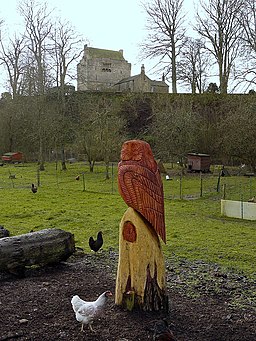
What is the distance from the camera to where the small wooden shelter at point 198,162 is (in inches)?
968

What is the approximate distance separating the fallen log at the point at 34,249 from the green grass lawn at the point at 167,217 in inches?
51.5

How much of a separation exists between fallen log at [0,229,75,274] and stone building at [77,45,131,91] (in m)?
52.3

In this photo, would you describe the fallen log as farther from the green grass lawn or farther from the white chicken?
the white chicken

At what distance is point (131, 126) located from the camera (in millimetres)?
35781

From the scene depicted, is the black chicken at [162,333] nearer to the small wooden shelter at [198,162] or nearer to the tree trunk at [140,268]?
the tree trunk at [140,268]

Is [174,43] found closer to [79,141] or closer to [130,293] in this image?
[79,141]

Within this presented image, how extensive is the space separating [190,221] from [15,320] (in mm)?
7408

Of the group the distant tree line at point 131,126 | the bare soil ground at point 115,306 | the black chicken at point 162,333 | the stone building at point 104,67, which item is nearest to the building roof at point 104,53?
the stone building at point 104,67

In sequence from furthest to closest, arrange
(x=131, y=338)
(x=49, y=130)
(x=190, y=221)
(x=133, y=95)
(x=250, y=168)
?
1. (x=133, y=95)
2. (x=49, y=130)
3. (x=250, y=168)
4. (x=190, y=221)
5. (x=131, y=338)

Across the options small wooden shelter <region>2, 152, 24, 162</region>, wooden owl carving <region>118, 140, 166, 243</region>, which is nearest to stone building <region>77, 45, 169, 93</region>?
small wooden shelter <region>2, 152, 24, 162</region>

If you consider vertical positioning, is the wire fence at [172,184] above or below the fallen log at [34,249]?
below

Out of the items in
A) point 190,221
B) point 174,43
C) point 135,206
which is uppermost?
point 174,43

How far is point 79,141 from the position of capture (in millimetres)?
26953

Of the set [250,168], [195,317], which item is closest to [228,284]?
[195,317]
